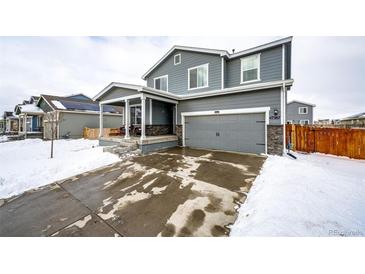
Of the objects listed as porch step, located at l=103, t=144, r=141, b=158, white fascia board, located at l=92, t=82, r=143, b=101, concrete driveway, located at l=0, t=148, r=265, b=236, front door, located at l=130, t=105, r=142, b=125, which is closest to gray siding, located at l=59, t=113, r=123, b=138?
→ white fascia board, located at l=92, t=82, r=143, b=101

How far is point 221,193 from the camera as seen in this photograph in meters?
3.42

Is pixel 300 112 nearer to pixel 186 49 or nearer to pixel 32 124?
pixel 186 49

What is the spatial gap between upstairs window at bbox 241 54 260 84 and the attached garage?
10.2ft

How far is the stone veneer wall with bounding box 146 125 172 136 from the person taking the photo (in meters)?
9.16

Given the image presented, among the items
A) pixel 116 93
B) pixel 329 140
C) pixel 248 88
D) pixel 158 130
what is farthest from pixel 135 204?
pixel 329 140

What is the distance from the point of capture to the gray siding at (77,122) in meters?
15.0

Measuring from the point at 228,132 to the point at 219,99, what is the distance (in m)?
1.89

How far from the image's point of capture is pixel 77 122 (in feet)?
52.2

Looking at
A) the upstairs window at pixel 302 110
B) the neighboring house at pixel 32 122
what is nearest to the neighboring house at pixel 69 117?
the neighboring house at pixel 32 122

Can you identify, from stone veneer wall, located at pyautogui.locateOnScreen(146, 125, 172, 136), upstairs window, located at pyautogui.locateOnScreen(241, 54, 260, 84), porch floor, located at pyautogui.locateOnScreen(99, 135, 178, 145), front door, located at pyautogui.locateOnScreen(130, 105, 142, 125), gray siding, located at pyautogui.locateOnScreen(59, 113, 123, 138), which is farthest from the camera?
gray siding, located at pyautogui.locateOnScreen(59, 113, 123, 138)

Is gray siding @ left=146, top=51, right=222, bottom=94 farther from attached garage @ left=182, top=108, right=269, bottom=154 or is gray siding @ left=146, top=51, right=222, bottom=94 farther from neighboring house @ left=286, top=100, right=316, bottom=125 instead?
neighboring house @ left=286, top=100, right=316, bottom=125

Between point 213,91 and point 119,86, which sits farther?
point 119,86

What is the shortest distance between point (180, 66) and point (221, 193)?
402 inches
